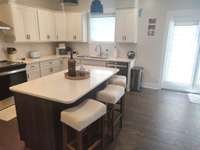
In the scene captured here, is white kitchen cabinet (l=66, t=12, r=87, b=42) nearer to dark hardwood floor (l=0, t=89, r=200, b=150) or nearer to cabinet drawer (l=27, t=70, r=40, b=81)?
cabinet drawer (l=27, t=70, r=40, b=81)

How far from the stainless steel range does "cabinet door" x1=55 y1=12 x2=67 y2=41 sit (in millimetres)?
1872

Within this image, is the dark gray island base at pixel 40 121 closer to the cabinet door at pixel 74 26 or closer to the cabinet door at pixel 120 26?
the cabinet door at pixel 120 26

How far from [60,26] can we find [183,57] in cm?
392

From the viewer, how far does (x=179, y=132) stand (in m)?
2.66

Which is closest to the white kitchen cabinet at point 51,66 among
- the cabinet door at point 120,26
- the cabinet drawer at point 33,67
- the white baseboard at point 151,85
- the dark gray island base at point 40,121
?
the cabinet drawer at point 33,67

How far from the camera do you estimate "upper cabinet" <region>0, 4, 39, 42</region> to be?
12.0 feet

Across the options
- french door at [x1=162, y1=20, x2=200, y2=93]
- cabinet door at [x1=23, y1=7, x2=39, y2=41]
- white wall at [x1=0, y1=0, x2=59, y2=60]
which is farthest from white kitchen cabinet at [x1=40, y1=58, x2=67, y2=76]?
french door at [x1=162, y1=20, x2=200, y2=93]

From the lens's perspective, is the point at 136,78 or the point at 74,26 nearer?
the point at 136,78

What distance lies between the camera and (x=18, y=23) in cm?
380

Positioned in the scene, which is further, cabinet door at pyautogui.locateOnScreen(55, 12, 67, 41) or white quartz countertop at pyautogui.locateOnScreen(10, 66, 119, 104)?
cabinet door at pyautogui.locateOnScreen(55, 12, 67, 41)

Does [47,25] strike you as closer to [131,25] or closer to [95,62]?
[95,62]

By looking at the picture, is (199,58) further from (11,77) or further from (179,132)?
(11,77)

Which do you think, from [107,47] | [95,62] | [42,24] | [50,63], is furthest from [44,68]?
[107,47]

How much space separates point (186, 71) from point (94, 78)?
3365mm
